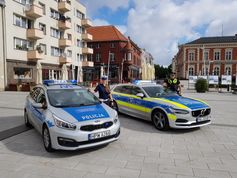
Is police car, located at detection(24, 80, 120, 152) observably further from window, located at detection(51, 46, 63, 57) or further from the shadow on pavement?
window, located at detection(51, 46, 63, 57)

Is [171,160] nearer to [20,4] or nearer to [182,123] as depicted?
[182,123]

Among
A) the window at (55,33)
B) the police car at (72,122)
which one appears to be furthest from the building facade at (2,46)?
the police car at (72,122)

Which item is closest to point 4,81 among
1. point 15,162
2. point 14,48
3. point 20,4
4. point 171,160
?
point 14,48

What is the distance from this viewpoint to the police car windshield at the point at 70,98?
5.31m

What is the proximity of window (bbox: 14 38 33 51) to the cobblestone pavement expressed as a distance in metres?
20.9

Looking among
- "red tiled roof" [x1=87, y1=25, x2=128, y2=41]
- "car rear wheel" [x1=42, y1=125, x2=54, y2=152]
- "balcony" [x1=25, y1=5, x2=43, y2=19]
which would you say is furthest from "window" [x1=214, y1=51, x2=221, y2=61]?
"car rear wheel" [x1=42, y1=125, x2=54, y2=152]

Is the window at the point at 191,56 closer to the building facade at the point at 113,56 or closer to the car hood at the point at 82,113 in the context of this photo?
the building facade at the point at 113,56

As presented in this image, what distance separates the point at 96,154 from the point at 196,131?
3542 millimetres

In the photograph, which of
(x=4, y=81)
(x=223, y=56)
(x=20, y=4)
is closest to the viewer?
(x=4, y=81)

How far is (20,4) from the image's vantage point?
24297 millimetres

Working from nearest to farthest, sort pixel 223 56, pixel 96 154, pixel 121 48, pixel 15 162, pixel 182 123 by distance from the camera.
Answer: pixel 15 162 → pixel 96 154 → pixel 182 123 → pixel 121 48 → pixel 223 56

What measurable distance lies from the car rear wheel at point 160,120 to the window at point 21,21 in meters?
22.9

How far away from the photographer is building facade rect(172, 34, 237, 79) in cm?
6390

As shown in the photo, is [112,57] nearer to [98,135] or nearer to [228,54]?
[228,54]
